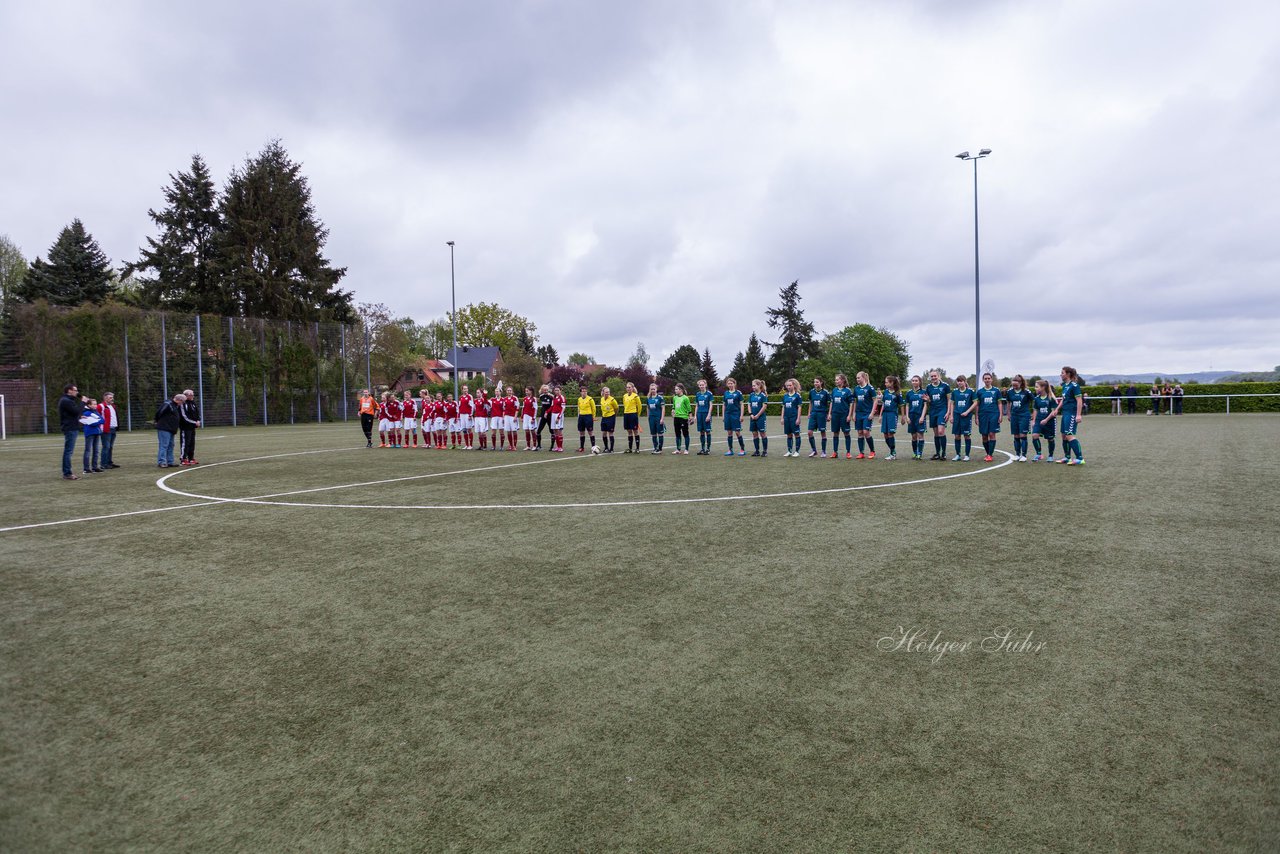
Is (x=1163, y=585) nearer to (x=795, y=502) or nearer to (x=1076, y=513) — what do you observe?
(x=1076, y=513)

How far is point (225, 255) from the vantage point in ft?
172

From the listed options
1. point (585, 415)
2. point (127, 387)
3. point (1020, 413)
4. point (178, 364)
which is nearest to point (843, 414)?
point (1020, 413)

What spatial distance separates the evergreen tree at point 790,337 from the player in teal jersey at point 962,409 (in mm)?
70627

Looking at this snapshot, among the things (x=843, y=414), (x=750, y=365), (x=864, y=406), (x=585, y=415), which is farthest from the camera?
(x=750, y=365)

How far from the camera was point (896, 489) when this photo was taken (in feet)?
37.2

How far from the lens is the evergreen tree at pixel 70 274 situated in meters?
48.5

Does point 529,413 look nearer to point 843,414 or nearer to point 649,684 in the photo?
point 843,414

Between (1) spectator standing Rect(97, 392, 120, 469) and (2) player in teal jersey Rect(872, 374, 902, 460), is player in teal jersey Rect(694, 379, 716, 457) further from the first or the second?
(1) spectator standing Rect(97, 392, 120, 469)

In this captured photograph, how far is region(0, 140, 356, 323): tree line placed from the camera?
52.5 m

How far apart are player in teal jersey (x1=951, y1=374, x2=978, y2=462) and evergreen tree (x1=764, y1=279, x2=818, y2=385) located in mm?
70627

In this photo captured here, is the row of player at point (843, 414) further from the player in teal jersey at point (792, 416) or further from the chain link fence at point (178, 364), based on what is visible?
the chain link fence at point (178, 364)

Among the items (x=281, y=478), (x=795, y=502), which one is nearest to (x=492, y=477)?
(x=281, y=478)

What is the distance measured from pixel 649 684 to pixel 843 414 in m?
14.3

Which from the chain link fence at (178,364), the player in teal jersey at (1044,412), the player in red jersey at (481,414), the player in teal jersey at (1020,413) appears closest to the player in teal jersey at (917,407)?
the player in teal jersey at (1020,413)
